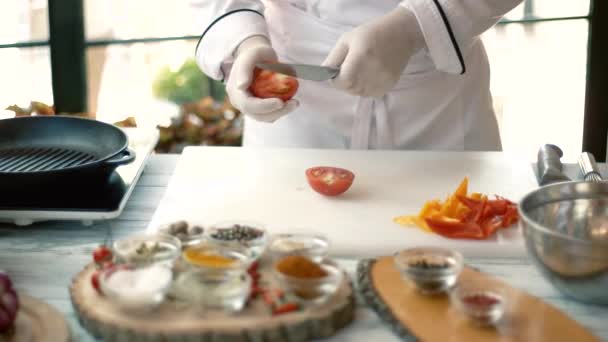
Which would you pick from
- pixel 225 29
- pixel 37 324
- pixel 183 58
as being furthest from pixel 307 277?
pixel 183 58

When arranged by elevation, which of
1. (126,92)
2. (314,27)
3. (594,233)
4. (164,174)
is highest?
(314,27)

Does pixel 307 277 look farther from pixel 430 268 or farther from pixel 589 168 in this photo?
pixel 589 168

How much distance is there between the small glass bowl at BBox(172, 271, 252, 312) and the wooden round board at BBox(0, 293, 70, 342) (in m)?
0.12

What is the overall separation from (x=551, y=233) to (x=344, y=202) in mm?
422

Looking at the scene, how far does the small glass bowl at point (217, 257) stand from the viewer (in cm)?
93

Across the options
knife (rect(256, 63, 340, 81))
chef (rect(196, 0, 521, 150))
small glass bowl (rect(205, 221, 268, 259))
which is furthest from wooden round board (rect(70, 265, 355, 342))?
chef (rect(196, 0, 521, 150))

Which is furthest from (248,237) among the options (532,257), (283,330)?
(532,257)

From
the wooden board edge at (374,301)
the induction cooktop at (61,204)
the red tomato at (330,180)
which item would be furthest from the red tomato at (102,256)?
the red tomato at (330,180)

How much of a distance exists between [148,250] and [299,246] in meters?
0.17

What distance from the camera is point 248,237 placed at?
1.04 m

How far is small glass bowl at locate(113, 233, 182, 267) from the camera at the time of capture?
97 centimetres

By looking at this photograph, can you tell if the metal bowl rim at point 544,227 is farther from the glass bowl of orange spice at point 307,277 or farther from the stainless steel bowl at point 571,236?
the glass bowl of orange spice at point 307,277

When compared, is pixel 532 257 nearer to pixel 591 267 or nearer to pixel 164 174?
pixel 591 267

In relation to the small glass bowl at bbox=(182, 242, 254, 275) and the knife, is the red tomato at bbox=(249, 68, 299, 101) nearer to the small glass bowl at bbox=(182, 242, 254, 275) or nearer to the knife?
the knife
